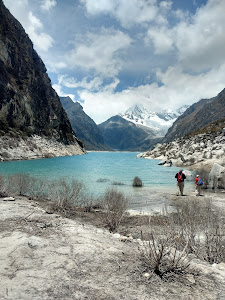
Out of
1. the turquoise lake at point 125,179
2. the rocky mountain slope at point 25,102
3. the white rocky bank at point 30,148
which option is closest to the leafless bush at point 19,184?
the turquoise lake at point 125,179

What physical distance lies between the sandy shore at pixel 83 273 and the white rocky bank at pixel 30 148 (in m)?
49.7

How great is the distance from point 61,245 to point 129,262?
1.72 m

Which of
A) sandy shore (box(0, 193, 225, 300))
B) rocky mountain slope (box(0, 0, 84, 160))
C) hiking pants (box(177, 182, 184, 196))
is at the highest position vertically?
rocky mountain slope (box(0, 0, 84, 160))

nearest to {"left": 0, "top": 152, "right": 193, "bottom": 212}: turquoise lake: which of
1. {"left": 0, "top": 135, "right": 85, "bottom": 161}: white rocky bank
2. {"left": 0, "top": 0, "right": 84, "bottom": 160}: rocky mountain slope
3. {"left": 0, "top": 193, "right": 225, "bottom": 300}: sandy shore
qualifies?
{"left": 0, "top": 193, "right": 225, "bottom": 300}: sandy shore

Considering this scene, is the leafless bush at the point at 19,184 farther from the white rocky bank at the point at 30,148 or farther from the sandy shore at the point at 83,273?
the white rocky bank at the point at 30,148

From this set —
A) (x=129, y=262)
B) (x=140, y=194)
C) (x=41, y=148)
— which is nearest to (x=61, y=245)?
(x=129, y=262)

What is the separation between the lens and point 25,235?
17.0 ft

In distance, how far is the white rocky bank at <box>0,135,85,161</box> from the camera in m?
52.7

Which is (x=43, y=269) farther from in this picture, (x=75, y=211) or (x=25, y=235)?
(x=75, y=211)

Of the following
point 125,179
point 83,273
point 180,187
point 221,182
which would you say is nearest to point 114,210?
point 83,273

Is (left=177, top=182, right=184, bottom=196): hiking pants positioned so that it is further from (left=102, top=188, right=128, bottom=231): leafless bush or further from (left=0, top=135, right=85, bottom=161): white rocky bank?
(left=0, top=135, right=85, bottom=161): white rocky bank

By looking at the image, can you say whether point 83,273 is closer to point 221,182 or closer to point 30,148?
point 221,182

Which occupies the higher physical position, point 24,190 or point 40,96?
point 40,96

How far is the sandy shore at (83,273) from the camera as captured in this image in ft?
9.87
